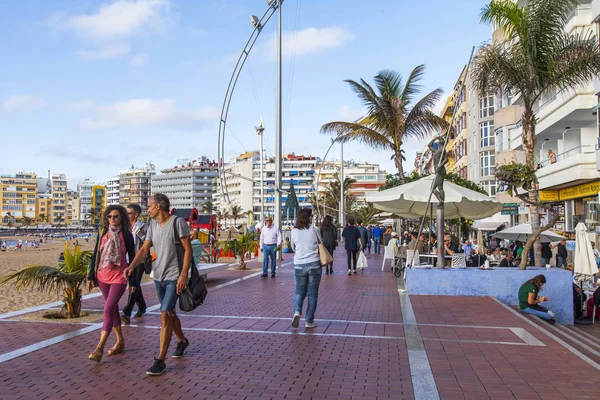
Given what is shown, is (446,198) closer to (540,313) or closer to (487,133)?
(540,313)

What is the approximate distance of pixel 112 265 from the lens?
696 centimetres

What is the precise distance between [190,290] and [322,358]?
161 centimetres

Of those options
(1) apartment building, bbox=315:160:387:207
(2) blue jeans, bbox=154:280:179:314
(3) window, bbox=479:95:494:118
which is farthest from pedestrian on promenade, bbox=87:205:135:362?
(1) apartment building, bbox=315:160:387:207

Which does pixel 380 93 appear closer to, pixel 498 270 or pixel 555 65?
pixel 555 65

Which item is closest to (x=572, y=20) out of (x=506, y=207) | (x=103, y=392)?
(x=506, y=207)

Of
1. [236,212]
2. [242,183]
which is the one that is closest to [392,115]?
[236,212]

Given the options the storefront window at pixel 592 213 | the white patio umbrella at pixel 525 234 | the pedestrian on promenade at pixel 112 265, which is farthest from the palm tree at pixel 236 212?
the pedestrian on promenade at pixel 112 265

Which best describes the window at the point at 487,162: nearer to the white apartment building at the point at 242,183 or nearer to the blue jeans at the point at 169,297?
the blue jeans at the point at 169,297

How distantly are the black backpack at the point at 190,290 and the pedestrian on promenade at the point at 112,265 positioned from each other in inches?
34.4

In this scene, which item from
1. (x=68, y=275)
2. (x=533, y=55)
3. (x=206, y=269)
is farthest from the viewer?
(x=533, y=55)

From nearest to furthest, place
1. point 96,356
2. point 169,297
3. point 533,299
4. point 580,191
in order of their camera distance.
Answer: point 169,297 → point 96,356 → point 533,299 → point 580,191

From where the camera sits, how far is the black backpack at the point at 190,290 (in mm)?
6348

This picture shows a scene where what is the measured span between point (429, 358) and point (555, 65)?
11962mm

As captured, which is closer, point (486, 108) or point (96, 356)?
point (96, 356)
